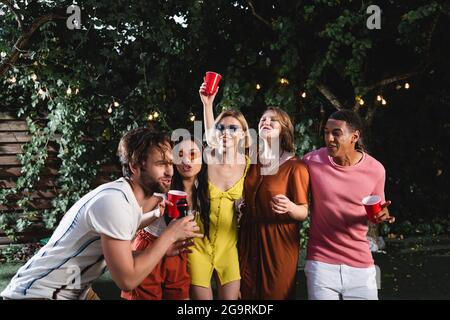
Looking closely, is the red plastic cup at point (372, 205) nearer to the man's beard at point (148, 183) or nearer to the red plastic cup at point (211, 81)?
the man's beard at point (148, 183)

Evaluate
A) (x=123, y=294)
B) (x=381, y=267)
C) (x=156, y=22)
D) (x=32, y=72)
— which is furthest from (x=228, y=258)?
(x=32, y=72)

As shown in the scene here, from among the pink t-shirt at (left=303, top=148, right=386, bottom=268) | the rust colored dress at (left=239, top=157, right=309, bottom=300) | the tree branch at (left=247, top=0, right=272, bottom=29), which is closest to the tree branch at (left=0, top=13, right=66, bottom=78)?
the tree branch at (left=247, top=0, right=272, bottom=29)

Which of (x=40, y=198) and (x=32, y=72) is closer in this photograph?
(x=32, y=72)

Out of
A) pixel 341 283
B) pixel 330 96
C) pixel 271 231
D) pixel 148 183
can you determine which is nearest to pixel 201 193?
pixel 271 231

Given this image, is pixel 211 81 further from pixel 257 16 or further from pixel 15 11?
pixel 15 11

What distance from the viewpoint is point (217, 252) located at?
3.37 m

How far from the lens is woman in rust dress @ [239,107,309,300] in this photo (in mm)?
3297

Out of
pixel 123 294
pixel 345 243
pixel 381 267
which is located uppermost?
pixel 345 243

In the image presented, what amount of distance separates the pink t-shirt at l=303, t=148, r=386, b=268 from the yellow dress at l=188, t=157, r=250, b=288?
495mm

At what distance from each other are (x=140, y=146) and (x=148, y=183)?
0.19 metres

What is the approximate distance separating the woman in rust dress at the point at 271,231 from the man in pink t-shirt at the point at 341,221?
0.36 ft

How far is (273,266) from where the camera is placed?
3.30m

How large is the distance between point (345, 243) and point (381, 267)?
3616mm

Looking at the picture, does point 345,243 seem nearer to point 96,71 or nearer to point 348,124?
point 348,124
